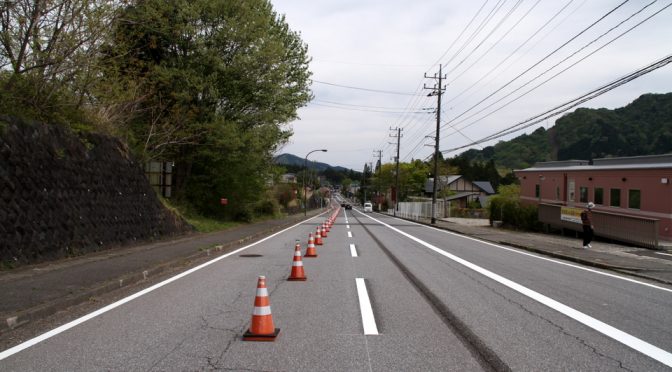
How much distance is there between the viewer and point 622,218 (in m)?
21.5

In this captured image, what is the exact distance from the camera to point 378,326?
6043 mm

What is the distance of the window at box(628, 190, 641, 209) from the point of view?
77.6ft

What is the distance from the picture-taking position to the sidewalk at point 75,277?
6.54 metres

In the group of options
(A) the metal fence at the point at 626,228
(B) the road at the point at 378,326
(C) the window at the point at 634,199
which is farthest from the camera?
(C) the window at the point at 634,199

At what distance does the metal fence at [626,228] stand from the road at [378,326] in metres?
10.7

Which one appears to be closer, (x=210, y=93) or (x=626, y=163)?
(x=210, y=93)

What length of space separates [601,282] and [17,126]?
12.7 m

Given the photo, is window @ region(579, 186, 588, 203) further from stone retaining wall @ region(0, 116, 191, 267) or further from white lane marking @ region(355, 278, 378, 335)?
stone retaining wall @ region(0, 116, 191, 267)

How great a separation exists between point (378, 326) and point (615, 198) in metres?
24.1

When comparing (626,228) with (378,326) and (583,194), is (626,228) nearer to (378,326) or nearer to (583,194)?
(583,194)

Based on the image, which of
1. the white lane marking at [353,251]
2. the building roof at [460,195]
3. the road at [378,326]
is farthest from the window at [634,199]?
the building roof at [460,195]

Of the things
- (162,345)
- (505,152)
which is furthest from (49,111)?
(505,152)

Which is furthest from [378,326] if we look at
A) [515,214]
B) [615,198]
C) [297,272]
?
[515,214]

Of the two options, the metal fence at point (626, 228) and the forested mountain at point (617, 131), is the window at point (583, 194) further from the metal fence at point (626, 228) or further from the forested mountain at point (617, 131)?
the forested mountain at point (617, 131)
